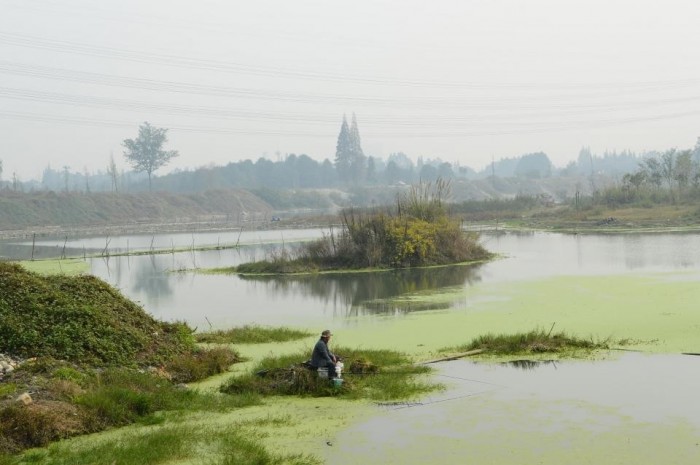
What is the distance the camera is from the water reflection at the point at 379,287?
23.6 meters

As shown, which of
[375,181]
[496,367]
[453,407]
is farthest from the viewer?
[375,181]

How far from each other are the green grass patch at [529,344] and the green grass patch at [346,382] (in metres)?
1.98

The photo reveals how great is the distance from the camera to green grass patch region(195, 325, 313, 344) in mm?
18172

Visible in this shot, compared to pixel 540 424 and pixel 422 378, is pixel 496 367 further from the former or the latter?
pixel 540 424

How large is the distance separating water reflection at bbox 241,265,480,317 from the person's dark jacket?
948cm

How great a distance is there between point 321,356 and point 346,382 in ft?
1.90

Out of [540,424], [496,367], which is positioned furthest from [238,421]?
[496,367]

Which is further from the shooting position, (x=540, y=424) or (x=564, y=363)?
(x=564, y=363)

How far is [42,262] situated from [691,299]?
1294 inches

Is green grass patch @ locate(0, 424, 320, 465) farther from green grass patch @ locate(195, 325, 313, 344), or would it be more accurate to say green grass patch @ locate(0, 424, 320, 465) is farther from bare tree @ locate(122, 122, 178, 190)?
bare tree @ locate(122, 122, 178, 190)

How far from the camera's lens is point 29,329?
13.8 metres

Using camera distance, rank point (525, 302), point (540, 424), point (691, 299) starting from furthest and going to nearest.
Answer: point (525, 302), point (691, 299), point (540, 424)

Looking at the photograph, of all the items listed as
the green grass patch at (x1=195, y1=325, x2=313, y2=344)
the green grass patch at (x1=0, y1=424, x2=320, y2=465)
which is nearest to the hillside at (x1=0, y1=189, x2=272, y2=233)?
the green grass patch at (x1=195, y1=325, x2=313, y2=344)

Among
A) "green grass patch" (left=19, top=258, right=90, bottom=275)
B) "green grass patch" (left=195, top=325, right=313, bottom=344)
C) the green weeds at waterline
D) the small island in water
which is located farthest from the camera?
"green grass patch" (left=19, top=258, right=90, bottom=275)
